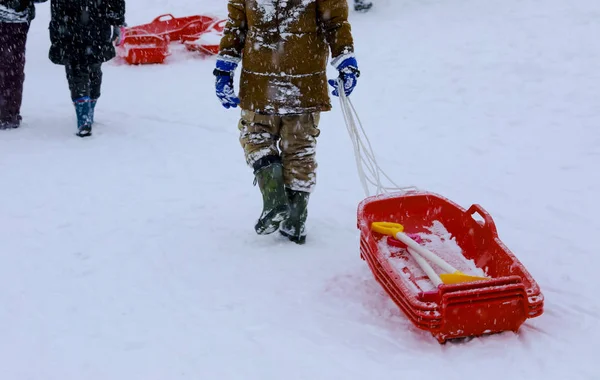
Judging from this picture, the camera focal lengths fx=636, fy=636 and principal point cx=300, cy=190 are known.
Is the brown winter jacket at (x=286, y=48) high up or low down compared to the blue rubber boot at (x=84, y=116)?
up

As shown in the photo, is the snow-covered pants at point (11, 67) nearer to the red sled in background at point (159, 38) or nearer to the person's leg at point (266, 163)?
the red sled in background at point (159, 38)

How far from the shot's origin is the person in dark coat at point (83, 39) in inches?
213

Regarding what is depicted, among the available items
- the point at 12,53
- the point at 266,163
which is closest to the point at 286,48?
the point at 266,163

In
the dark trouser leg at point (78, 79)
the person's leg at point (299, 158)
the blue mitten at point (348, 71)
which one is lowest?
the dark trouser leg at point (78, 79)

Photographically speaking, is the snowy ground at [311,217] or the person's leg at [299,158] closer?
the snowy ground at [311,217]

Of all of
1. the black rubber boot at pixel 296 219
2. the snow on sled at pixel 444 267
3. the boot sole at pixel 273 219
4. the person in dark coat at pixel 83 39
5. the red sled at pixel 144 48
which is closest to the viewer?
the snow on sled at pixel 444 267

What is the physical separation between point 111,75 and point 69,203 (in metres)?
4.19

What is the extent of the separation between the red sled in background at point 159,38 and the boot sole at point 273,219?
5.46m

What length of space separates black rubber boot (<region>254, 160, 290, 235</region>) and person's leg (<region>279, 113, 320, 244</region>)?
105 mm

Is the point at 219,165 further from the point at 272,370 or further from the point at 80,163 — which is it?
the point at 272,370

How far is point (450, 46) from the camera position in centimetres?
741

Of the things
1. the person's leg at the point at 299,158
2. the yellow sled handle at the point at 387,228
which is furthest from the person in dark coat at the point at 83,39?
the yellow sled handle at the point at 387,228

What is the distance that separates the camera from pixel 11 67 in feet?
18.5

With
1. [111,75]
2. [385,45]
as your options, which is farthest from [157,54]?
[385,45]
